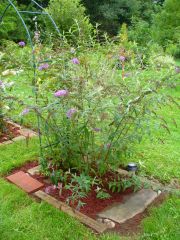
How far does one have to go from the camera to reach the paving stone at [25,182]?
257 centimetres

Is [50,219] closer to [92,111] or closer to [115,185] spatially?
[115,185]

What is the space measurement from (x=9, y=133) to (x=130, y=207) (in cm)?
181

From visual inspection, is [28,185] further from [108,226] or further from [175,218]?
[175,218]

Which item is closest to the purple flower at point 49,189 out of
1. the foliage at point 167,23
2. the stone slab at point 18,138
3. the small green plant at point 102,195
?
the small green plant at point 102,195

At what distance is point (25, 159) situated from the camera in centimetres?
306

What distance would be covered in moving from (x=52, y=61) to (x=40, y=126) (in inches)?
22.6

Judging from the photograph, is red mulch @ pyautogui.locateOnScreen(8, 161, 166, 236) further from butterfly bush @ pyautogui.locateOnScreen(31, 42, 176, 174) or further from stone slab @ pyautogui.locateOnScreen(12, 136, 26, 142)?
stone slab @ pyautogui.locateOnScreen(12, 136, 26, 142)

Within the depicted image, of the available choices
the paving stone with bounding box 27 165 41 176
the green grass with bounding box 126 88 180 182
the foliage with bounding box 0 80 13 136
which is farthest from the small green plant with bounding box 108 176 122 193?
the foliage with bounding box 0 80 13 136

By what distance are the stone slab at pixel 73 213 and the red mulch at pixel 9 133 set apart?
1189 mm

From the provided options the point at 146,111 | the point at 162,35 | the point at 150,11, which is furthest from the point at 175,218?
the point at 150,11

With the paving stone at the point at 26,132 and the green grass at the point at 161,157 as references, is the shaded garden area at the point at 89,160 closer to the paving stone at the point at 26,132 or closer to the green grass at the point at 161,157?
the green grass at the point at 161,157

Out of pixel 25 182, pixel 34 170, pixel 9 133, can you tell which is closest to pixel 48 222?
pixel 25 182

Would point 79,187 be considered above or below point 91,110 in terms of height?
below

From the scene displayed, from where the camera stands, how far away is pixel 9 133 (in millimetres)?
3617
